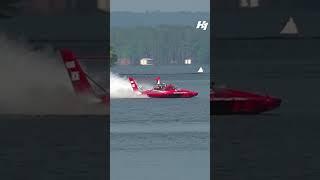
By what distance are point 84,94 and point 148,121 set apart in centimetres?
1926

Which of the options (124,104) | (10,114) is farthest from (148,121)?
(124,104)

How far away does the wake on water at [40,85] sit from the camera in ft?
124

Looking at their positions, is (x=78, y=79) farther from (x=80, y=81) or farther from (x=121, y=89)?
(x=121, y=89)
